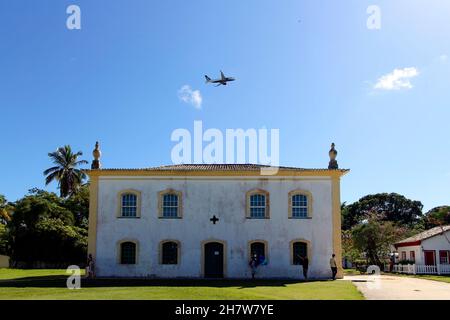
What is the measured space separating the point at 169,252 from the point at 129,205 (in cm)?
326

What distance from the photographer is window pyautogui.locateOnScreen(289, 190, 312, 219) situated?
26.6 m

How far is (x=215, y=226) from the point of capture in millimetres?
26531

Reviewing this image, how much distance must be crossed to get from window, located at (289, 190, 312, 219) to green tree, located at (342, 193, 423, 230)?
4567cm

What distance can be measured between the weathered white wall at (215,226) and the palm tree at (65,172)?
2906 centimetres

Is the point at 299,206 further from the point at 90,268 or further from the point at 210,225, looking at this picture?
the point at 90,268

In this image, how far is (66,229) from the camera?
134 ft

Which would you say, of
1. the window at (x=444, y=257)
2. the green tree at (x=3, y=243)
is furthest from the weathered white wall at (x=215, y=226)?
the green tree at (x=3, y=243)

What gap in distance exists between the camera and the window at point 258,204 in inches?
1048

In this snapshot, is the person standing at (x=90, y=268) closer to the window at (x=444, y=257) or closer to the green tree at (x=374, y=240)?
the green tree at (x=374, y=240)

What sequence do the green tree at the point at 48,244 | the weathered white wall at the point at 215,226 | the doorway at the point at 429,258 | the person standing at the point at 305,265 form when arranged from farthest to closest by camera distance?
1. the green tree at the point at 48,244
2. the doorway at the point at 429,258
3. the weathered white wall at the point at 215,226
4. the person standing at the point at 305,265
